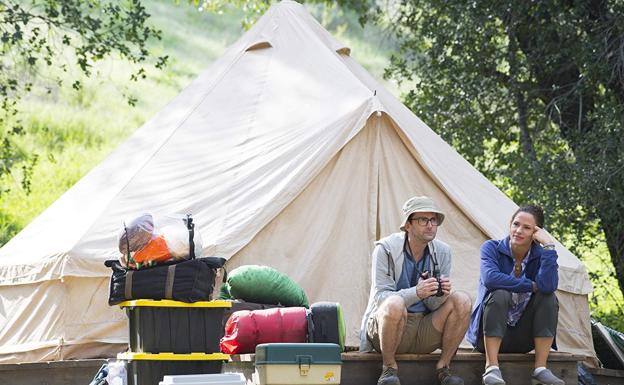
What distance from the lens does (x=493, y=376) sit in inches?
215

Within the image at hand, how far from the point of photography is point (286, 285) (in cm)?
632

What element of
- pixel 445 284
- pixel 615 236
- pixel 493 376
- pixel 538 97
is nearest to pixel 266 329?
pixel 445 284

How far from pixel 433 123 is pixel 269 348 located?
5.85 metres

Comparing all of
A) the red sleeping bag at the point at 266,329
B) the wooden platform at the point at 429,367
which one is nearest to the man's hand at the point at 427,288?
the wooden platform at the point at 429,367

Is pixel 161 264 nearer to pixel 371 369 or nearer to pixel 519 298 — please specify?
pixel 371 369

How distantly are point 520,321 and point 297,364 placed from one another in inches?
58.3

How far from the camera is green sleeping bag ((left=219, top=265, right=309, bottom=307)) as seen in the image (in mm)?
6246

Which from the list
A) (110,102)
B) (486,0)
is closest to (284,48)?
(486,0)

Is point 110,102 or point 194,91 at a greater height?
point 110,102

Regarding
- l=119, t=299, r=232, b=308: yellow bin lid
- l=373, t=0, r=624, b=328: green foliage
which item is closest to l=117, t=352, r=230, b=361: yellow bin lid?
l=119, t=299, r=232, b=308: yellow bin lid

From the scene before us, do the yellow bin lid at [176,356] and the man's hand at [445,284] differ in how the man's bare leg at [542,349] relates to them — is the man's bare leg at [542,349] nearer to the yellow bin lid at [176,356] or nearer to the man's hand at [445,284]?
the man's hand at [445,284]

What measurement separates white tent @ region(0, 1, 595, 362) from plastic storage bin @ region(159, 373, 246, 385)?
6.46ft

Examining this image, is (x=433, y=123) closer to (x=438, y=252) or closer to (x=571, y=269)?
(x=571, y=269)

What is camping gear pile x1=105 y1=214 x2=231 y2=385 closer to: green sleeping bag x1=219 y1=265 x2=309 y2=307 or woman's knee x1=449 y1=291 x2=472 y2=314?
green sleeping bag x1=219 y1=265 x2=309 y2=307
